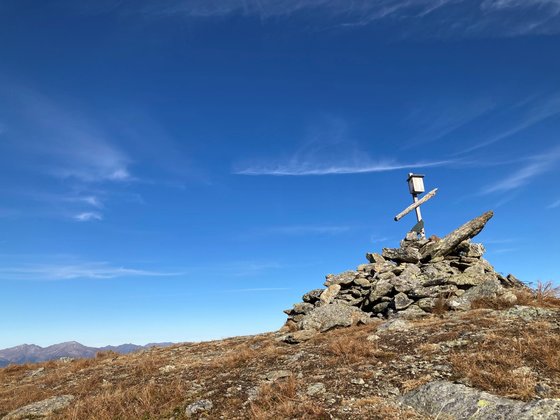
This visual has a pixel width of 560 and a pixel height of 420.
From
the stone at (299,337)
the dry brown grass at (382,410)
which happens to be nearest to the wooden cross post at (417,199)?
the stone at (299,337)

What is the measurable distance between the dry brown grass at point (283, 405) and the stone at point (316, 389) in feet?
1.06

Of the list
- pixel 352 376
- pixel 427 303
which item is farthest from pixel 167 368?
pixel 427 303

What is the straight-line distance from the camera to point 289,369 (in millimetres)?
11586

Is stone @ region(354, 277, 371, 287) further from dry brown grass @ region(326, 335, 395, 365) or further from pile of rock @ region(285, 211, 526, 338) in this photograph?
dry brown grass @ region(326, 335, 395, 365)

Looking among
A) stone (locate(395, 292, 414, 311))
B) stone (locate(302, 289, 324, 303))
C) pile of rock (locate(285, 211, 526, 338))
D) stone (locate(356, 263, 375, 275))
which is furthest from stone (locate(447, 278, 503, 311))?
stone (locate(302, 289, 324, 303))

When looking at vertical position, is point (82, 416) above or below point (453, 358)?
below

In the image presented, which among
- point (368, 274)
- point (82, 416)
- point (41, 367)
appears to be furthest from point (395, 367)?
point (41, 367)

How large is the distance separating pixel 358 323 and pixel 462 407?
9898 mm

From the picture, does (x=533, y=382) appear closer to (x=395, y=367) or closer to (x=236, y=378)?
(x=395, y=367)

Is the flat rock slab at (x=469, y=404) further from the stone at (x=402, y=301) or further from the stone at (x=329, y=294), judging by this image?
the stone at (x=329, y=294)

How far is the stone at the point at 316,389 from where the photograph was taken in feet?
30.2

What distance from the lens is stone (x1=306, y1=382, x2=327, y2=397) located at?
9195 mm

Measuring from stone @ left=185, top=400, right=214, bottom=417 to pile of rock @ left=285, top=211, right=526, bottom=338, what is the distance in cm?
841

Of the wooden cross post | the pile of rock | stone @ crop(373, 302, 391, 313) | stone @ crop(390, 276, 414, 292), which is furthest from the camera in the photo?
the wooden cross post
